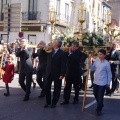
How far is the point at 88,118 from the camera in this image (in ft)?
25.7

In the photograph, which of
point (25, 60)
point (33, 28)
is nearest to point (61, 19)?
point (33, 28)

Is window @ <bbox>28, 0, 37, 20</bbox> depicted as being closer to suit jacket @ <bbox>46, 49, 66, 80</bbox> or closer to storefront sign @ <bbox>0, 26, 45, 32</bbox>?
storefront sign @ <bbox>0, 26, 45, 32</bbox>

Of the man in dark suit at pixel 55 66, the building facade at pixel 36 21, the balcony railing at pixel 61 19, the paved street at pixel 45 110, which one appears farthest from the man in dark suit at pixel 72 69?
the balcony railing at pixel 61 19

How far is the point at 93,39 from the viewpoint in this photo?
10492 millimetres

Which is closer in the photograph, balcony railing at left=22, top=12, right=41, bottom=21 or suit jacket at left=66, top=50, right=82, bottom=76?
suit jacket at left=66, top=50, right=82, bottom=76

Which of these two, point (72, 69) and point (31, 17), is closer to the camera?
point (72, 69)

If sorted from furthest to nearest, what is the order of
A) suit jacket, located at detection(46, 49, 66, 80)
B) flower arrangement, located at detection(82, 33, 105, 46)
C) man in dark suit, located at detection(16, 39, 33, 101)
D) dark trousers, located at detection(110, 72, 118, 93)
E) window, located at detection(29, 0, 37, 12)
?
window, located at detection(29, 0, 37, 12) → dark trousers, located at detection(110, 72, 118, 93) → flower arrangement, located at detection(82, 33, 105, 46) → man in dark suit, located at detection(16, 39, 33, 101) → suit jacket, located at detection(46, 49, 66, 80)

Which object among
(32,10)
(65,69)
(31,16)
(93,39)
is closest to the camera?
(65,69)

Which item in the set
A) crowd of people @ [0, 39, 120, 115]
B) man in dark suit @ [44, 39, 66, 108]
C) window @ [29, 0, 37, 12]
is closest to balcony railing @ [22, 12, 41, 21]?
window @ [29, 0, 37, 12]

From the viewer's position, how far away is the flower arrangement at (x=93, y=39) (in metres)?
10.6

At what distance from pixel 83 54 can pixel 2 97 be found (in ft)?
9.90

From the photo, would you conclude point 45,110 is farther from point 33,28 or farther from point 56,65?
point 33,28

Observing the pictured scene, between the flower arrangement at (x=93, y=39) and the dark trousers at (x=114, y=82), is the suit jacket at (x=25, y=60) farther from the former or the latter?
the dark trousers at (x=114, y=82)

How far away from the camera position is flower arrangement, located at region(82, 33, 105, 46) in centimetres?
1058
